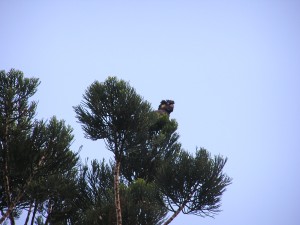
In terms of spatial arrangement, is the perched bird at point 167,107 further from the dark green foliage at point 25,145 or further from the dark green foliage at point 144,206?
the dark green foliage at point 25,145

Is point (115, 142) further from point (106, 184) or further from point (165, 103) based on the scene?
point (165, 103)

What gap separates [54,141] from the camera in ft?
20.6

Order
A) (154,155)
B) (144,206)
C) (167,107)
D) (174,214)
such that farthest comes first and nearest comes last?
(167,107), (154,155), (144,206), (174,214)

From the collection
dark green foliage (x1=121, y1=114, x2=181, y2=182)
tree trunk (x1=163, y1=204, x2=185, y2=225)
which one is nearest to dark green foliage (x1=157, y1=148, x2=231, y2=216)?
tree trunk (x1=163, y1=204, x2=185, y2=225)

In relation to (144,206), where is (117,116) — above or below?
above

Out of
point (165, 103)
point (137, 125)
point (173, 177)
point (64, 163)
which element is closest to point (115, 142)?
point (137, 125)

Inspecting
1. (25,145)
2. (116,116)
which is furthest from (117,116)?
(25,145)

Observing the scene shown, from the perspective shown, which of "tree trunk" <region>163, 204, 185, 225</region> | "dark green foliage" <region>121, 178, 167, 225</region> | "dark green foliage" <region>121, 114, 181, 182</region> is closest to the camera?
"tree trunk" <region>163, 204, 185, 225</region>

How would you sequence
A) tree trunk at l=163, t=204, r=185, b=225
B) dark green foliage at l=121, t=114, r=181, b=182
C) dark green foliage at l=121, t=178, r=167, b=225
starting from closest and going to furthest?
tree trunk at l=163, t=204, r=185, b=225 < dark green foliage at l=121, t=178, r=167, b=225 < dark green foliage at l=121, t=114, r=181, b=182

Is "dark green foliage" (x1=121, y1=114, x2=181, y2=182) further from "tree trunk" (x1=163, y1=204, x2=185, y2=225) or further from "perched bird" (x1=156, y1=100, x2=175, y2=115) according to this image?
"tree trunk" (x1=163, y1=204, x2=185, y2=225)

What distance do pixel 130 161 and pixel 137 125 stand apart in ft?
9.85

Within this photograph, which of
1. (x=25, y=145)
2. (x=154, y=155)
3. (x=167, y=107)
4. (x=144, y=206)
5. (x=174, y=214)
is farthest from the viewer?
(x=167, y=107)

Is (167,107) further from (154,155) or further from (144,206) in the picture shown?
(144,206)

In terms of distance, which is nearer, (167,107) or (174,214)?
(174,214)
